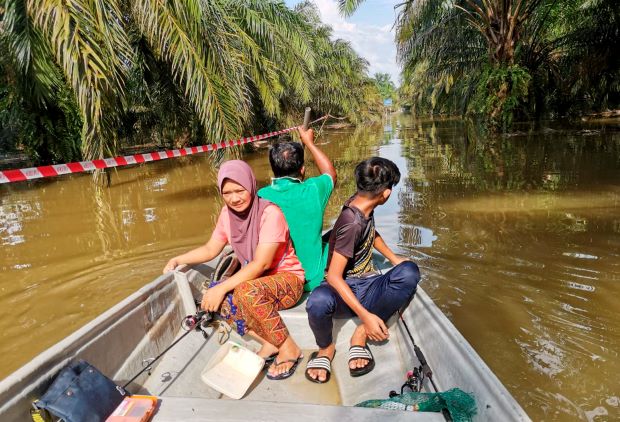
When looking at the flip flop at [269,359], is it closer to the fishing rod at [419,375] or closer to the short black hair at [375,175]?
the fishing rod at [419,375]

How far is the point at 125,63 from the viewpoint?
7520 mm

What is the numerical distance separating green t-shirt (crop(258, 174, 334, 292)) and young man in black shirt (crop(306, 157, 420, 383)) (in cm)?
31

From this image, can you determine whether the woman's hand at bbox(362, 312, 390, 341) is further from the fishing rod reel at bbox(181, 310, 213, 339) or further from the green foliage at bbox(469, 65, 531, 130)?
the green foliage at bbox(469, 65, 531, 130)

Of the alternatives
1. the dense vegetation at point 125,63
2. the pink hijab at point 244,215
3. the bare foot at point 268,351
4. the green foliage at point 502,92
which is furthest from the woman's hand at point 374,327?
the green foliage at point 502,92

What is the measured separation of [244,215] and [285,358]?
0.87m

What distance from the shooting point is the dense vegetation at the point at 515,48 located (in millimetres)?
14312

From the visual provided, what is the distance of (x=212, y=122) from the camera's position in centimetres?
714

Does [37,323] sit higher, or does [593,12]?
[593,12]

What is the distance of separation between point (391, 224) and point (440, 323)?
4.03 metres

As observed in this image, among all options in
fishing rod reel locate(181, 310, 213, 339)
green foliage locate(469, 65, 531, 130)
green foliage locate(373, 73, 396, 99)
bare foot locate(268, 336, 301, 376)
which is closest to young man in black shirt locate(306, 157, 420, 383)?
bare foot locate(268, 336, 301, 376)

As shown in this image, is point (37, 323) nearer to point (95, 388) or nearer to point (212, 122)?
point (95, 388)

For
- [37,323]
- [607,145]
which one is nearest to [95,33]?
[37,323]

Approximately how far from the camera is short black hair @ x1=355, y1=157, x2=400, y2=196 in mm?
2467

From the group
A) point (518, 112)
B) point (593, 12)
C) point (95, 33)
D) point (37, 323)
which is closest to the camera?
point (37, 323)
